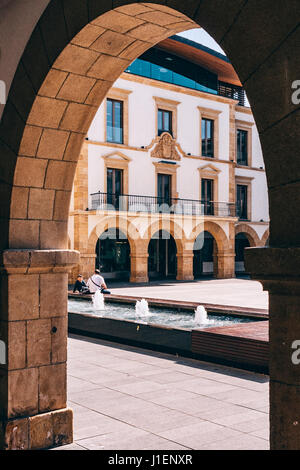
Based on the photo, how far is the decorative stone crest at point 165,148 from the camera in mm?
31875

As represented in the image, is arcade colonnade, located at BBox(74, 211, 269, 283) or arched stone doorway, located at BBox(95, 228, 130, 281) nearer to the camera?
arcade colonnade, located at BBox(74, 211, 269, 283)

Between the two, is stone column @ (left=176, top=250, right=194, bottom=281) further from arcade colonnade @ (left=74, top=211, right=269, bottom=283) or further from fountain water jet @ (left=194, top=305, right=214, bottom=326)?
fountain water jet @ (left=194, top=305, right=214, bottom=326)

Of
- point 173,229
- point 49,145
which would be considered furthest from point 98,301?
point 173,229

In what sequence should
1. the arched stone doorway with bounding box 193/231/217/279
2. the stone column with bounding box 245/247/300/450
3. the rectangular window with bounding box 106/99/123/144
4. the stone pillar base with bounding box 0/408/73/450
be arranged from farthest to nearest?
1. the arched stone doorway with bounding box 193/231/217/279
2. the rectangular window with bounding box 106/99/123/144
3. the stone pillar base with bounding box 0/408/73/450
4. the stone column with bounding box 245/247/300/450

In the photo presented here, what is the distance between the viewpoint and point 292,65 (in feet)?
8.16

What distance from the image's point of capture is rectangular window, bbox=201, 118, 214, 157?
3459 centimetres

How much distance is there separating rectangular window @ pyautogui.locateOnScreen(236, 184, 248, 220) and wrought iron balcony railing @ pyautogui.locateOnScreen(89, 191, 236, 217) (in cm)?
164

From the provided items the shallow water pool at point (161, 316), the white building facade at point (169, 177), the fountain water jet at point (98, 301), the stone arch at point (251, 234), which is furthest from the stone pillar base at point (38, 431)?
the stone arch at point (251, 234)

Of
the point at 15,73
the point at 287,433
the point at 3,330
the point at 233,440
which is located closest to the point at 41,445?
the point at 3,330

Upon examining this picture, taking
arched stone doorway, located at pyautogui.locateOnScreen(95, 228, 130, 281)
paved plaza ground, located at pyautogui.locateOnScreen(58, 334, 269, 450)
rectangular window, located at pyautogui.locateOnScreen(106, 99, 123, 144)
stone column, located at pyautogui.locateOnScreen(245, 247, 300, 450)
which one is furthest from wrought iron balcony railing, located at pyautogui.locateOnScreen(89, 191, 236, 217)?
stone column, located at pyautogui.locateOnScreen(245, 247, 300, 450)

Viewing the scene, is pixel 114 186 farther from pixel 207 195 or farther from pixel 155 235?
pixel 207 195

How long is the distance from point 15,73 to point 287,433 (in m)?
3.79

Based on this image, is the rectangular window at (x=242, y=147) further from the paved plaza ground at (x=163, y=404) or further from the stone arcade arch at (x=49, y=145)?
the stone arcade arch at (x=49, y=145)

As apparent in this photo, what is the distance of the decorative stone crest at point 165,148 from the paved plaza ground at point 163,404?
915 inches
